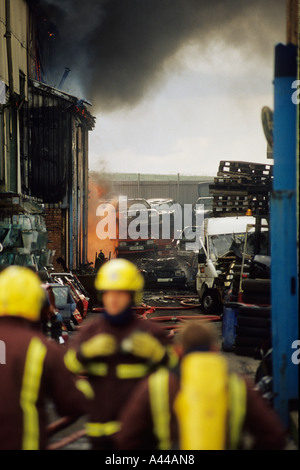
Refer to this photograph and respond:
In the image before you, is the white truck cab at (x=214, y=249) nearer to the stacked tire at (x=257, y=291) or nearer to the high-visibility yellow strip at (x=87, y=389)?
the stacked tire at (x=257, y=291)

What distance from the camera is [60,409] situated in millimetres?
3336

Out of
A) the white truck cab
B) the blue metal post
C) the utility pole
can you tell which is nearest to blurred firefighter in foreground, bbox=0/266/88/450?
the blue metal post

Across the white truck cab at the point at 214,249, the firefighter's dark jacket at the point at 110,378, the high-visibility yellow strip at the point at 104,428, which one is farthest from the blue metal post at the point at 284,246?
the white truck cab at the point at 214,249

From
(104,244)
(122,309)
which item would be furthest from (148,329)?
(104,244)

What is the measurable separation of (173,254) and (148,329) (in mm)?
19892

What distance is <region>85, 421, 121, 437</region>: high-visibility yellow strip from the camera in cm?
356

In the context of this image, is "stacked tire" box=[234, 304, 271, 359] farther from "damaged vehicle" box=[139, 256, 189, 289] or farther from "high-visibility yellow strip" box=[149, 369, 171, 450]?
"damaged vehicle" box=[139, 256, 189, 289]

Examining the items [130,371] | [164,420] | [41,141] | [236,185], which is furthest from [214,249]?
[164,420]

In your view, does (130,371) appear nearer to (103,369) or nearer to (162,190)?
(103,369)

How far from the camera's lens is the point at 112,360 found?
3.60m

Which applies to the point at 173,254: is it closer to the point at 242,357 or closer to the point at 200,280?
the point at 200,280

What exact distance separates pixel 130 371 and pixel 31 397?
26.2 inches

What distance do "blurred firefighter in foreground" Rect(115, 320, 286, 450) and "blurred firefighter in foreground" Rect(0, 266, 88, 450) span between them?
52 cm
